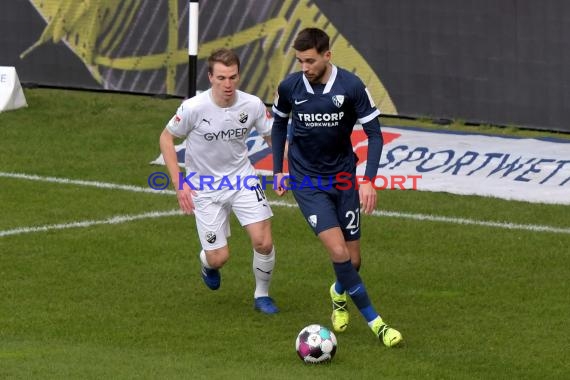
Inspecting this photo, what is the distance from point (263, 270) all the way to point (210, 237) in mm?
524

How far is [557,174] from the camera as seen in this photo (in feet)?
53.3

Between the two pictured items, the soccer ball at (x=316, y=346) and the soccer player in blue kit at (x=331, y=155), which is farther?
the soccer player in blue kit at (x=331, y=155)

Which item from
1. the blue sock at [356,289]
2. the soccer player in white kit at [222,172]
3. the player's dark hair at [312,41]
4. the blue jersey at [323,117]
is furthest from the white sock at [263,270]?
the player's dark hair at [312,41]

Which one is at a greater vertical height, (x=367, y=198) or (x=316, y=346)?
(x=367, y=198)

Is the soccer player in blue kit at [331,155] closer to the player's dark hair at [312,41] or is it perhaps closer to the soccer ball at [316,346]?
the player's dark hair at [312,41]

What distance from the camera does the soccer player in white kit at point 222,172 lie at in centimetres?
1161

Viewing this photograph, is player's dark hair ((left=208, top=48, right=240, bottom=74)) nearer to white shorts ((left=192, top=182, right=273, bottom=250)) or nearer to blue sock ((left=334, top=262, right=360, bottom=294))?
white shorts ((left=192, top=182, right=273, bottom=250))

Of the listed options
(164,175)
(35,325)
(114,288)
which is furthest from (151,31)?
(35,325)

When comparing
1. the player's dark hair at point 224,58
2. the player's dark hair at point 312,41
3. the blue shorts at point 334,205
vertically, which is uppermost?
the player's dark hair at point 312,41

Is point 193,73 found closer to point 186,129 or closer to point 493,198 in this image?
point 493,198

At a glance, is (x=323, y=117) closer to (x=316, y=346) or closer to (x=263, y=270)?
(x=263, y=270)

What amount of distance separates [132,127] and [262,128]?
319 inches

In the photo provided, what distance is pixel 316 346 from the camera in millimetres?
10062

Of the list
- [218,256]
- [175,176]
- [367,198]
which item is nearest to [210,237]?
[218,256]
